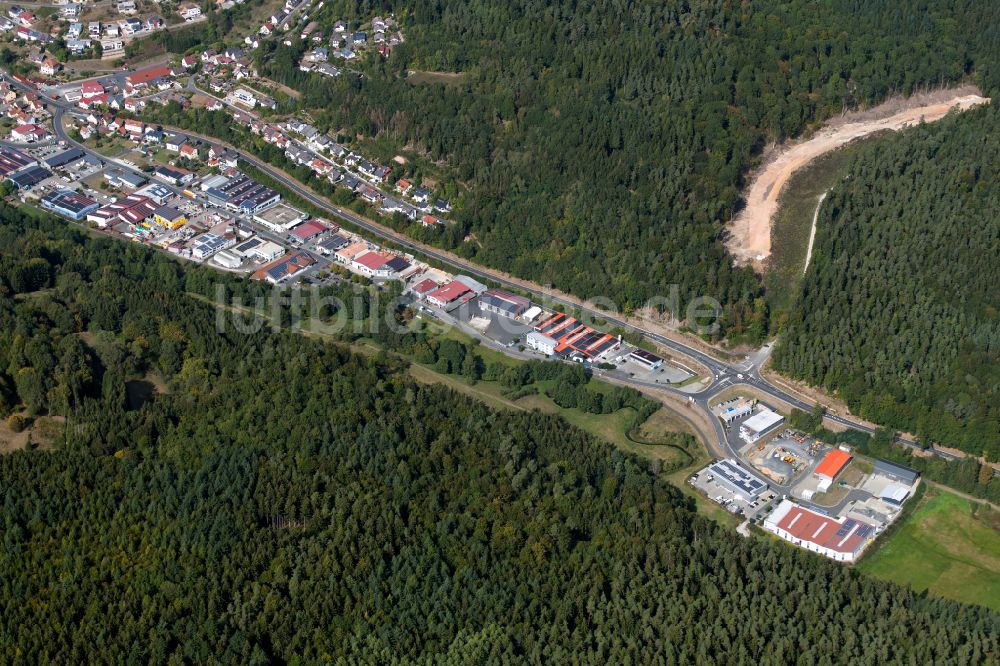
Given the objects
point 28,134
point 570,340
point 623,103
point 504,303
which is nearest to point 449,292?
point 504,303

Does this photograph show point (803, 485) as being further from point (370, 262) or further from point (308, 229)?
point (308, 229)

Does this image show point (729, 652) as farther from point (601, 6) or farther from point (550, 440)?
point (601, 6)

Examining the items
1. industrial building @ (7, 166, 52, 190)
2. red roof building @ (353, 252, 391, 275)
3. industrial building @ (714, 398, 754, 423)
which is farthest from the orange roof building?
industrial building @ (7, 166, 52, 190)

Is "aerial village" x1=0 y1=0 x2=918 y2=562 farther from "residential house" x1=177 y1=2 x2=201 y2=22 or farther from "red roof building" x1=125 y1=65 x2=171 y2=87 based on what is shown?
"residential house" x1=177 y1=2 x2=201 y2=22

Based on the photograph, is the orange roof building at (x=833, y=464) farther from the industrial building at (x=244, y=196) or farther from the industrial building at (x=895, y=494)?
the industrial building at (x=244, y=196)

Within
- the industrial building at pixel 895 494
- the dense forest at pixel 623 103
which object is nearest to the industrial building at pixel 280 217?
the dense forest at pixel 623 103

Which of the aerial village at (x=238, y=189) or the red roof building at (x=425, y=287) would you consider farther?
the red roof building at (x=425, y=287)
